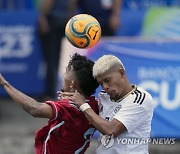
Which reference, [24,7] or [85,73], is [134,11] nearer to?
[24,7]

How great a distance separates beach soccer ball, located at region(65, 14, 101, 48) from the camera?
297 inches

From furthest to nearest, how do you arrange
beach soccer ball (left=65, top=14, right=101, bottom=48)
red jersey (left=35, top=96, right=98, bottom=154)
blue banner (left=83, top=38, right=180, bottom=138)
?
blue banner (left=83, top=38, right=180, bottom=138)
beach soccer ball (left=65, top=14, right=101, bottom=48)
red jersey (left=35, top=96, right=98, bottom=154)

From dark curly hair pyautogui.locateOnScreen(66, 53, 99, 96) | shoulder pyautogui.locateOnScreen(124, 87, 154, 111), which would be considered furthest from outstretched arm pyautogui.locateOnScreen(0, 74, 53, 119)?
shoulder pyautogui.locateOnScreen(124, 87, 154, 111)

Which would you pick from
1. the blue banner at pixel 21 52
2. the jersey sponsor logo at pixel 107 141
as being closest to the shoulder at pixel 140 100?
the jersey sponsor logo at pixel 107 141

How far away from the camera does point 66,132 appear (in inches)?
292

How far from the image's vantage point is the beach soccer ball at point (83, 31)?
7.54 m

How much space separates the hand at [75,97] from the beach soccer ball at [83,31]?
441mm

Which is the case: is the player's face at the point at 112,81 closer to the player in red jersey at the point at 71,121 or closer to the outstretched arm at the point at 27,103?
the player in red jersey at the point at 71,121

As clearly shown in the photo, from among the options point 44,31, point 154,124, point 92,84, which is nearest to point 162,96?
point 154,124

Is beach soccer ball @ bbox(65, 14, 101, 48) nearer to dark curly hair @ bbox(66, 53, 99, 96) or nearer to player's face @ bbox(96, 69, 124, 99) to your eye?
dark curly hair @ bbox(66, 53, 99, 96)

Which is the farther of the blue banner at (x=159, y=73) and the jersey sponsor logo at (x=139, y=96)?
the blue banner at (x=159, y=73)

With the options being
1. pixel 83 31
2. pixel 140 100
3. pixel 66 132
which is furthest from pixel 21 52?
pixel 140 100

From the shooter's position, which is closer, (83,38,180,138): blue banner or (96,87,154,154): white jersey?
(96,87,154,154): white jersey

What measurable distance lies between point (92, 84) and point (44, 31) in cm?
636
